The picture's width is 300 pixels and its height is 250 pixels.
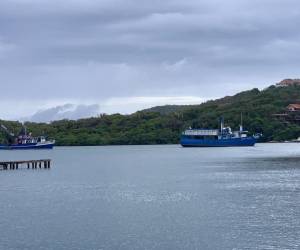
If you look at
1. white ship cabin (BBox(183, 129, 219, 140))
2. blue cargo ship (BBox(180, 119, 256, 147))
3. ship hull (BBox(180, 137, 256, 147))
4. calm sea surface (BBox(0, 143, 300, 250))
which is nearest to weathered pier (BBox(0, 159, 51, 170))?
calm sea surface (BBox(0, 143, 300, 250))

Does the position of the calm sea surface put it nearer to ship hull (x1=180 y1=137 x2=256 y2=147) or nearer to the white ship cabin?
the white ship cabin

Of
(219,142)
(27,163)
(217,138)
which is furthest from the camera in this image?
(219,142)

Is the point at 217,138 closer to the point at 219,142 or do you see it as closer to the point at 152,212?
the point at 219,142

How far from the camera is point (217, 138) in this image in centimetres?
18662

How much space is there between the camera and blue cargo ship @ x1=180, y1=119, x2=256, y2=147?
604ft

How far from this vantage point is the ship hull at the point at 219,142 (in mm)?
187250

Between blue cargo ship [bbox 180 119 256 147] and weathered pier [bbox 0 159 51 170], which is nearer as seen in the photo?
weathered pier [bbox 0 159 51 170]

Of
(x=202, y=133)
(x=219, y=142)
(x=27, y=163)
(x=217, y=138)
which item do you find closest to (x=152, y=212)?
(x=27, y=163)

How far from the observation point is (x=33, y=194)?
6306cm

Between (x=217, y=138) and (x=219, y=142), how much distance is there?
2.86 metres

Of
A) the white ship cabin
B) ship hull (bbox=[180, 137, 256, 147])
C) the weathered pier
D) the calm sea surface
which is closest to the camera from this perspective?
the calm sea surface

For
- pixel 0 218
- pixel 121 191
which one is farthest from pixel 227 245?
pixel 121 191

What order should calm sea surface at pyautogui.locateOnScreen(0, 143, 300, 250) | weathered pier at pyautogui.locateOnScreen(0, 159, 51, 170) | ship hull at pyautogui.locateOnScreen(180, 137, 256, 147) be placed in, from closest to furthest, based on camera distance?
calm sea surface at pyautogui.locateOnScreen(0, 143, 300, 250) → weathered pier at pyautogui.locateOnScreen(0, 159, 51, 170) → ship hull at pyautogui.locateOnScreen(180, 137, 256, 147)

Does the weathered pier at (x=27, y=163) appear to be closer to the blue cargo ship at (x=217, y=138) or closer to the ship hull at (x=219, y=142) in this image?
the blue cargo ship at (x=217, y=138)
